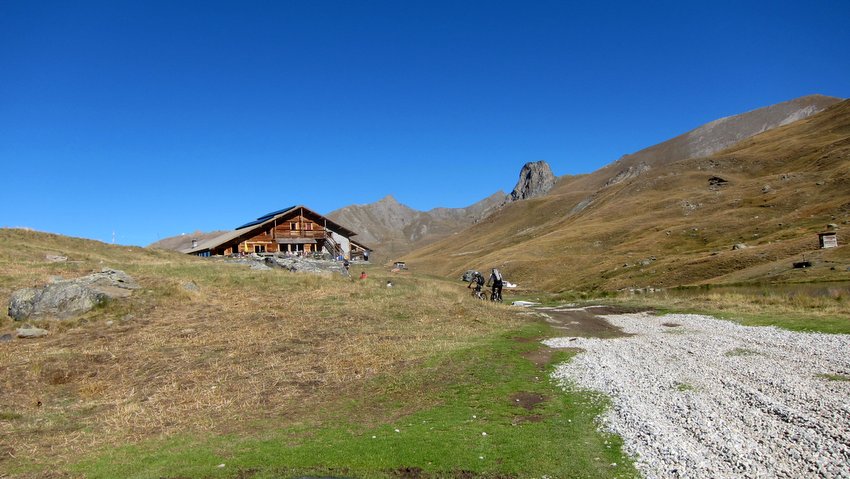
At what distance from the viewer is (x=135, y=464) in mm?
11320

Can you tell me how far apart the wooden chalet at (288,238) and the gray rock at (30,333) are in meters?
49.7

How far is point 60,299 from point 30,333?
3288mm

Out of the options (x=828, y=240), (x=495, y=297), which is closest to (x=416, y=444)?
(x=495, y=297)

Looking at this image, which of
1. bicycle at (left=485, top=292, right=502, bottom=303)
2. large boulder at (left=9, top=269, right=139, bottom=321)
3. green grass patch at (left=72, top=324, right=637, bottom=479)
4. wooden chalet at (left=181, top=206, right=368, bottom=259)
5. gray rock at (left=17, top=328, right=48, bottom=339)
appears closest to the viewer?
green grass patch at (left=72, top=324, right=637, bottom=479)

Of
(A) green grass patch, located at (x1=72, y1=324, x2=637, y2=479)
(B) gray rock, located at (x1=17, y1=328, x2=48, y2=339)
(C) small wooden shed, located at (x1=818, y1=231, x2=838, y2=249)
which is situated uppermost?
(C) small wooden shed, located at (x1=818, y1=231, x2=838, y2=249)

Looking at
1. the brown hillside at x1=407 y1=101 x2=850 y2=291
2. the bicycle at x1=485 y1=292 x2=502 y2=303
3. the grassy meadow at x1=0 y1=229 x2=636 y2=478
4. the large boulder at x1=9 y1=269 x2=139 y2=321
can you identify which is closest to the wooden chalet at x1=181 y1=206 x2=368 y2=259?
the brown hillside at x1=407 y1=101 x2=850 y2=291

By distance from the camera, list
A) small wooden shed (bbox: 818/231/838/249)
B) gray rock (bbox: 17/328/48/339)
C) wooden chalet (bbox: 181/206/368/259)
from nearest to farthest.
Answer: gray rock (bbox: 17/328/48/339)
small wooden shed (bbox: 818/231/838/249)
wooden chalet (bbox: 181/206/368/259)

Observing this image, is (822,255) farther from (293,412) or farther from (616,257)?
(293,412)

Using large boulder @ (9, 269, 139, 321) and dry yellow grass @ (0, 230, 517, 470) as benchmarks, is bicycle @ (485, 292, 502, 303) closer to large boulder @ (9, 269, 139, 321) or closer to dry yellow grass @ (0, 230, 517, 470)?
dry yellow grass @ (0, 230, 517, 470)

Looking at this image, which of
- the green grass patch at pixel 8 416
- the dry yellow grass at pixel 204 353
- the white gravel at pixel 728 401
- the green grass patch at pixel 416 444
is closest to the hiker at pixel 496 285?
the dry yellow grass at pixel 204 353

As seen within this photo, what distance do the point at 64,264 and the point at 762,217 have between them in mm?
99898

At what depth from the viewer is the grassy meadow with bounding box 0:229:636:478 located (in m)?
11.2

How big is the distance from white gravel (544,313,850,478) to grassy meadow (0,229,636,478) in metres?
1.06

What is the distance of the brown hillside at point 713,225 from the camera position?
58312 mm
